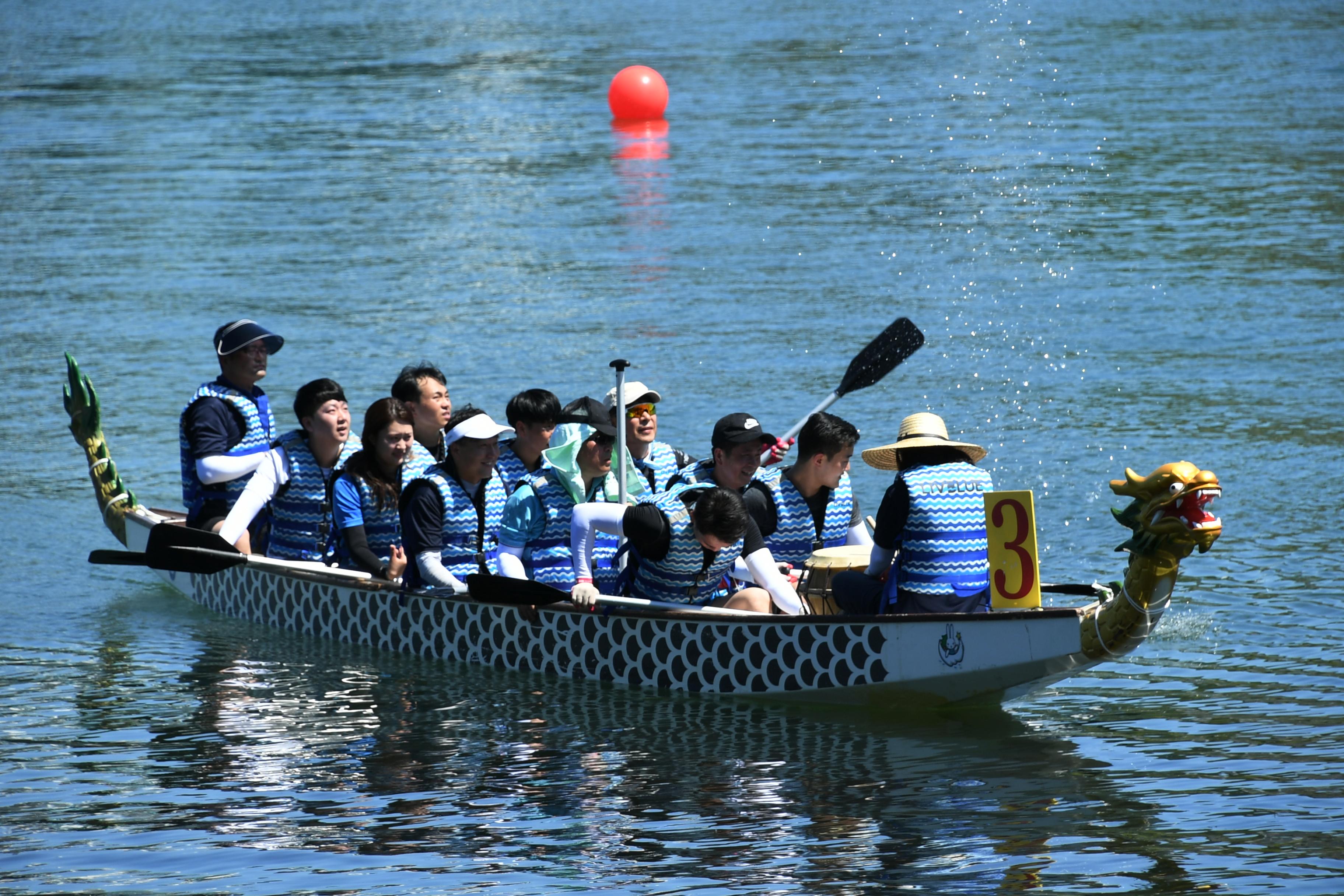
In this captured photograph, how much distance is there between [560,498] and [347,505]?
1610mm

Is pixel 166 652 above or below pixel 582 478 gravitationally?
below

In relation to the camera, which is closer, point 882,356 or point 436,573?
point 436,573

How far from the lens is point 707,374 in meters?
19.8

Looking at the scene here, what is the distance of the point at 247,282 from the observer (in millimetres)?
25141

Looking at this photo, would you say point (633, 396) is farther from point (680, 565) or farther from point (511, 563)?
point (680, 565)

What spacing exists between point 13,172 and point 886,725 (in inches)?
1098

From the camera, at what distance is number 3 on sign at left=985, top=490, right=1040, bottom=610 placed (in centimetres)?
935

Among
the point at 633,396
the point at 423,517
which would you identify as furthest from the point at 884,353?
the point at 423,517

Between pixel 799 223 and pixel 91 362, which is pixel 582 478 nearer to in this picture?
pixel 91 362

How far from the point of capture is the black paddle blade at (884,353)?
1252 cm

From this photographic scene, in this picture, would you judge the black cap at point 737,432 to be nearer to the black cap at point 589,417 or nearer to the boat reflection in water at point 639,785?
the black cap at point 589,417

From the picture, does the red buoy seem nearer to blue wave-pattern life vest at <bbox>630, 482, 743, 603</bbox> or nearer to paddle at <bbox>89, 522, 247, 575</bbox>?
paddle at <bbox>89, 522, 247, 575</bbox>

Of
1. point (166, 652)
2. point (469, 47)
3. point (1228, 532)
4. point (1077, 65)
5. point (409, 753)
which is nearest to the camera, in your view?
point (409, 753)

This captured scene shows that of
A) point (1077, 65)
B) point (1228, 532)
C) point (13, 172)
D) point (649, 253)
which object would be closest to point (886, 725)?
point (1228, 532)
